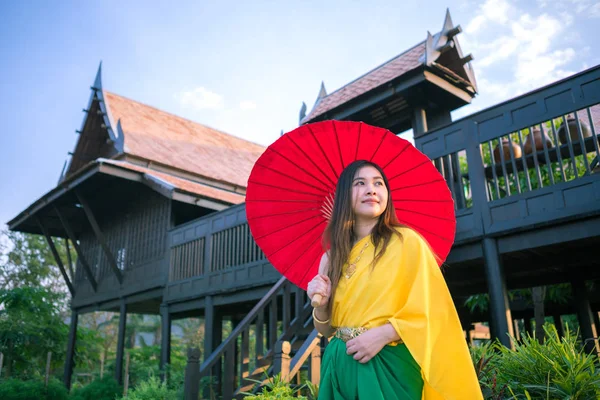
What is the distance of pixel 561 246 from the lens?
5.93m

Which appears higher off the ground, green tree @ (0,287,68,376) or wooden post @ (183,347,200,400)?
green tree @ (0,287,68,376)

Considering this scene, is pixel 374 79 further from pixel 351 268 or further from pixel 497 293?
pixel 351 268

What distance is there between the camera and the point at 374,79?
30.7ft

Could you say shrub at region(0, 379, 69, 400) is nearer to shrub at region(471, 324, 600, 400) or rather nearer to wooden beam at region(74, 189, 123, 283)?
wooden beam at region(74, 189, 123, 283)

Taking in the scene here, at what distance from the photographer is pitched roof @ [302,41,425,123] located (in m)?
8.70

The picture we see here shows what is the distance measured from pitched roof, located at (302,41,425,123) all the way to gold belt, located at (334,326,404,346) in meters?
7.05

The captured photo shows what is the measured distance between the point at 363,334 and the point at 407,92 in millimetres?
7444

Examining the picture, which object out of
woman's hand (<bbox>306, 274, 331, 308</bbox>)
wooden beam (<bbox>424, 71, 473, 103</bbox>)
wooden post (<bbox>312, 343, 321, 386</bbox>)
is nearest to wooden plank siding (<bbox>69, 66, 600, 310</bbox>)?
wooden beam (<bbox>424, 71, 473, 103</bbox>)

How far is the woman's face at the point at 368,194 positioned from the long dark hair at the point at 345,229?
0.02 meters

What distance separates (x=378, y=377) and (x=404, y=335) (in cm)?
18

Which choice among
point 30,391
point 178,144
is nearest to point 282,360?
point 30,391

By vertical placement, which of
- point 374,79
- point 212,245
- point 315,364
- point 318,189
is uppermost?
point 374,79

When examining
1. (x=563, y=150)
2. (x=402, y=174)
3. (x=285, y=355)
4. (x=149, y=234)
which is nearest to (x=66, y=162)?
(x=149, y=234)

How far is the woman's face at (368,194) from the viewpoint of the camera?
211 centimetres
